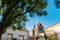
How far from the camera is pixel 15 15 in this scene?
62.7 feet

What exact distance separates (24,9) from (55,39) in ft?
70.5

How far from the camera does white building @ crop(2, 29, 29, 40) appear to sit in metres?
40.4

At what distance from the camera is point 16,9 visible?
747 inches

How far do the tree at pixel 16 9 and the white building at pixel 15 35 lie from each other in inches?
807

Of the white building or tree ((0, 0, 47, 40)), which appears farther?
the white building

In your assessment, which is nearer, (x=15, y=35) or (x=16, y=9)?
(x=16, y=9)

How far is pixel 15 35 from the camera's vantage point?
4297cm

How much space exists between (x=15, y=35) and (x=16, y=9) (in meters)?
24.4

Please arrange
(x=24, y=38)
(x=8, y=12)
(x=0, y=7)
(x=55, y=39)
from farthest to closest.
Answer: (x=24, y=38), (x=55, y=39), (x=0, y=7), (x=8, y=12)

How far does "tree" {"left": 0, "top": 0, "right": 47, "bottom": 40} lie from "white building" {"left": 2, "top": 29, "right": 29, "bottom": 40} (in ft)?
67.3

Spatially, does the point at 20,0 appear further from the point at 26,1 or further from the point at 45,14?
the point at 45,14

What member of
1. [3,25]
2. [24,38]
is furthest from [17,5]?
[24,38]

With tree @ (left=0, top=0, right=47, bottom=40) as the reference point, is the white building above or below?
above

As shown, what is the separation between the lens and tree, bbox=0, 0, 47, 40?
17.6 metres
